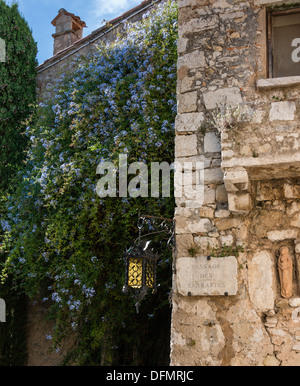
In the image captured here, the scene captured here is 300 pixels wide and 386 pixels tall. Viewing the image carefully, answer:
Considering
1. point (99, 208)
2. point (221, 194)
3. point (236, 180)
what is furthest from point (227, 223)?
point (99, 208)

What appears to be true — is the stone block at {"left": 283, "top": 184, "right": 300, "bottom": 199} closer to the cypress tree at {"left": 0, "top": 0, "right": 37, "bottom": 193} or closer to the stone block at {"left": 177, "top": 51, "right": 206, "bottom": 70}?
the stone block at {"left": 177, "top": 51, "right": 206, "bottom": 70}

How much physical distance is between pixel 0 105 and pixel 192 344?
622 centimetres

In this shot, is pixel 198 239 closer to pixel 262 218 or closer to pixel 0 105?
pixel 262 218

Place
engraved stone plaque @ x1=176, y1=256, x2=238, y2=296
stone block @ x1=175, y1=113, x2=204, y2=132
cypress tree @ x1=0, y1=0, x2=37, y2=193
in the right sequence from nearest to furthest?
1. engraved stone plaque @ x1=176, y1=256, x2=238, y2=296
2. stone block @ x1=175, y1=113, x2=204, y2=132
3. cypress tree @ x1=0, y1=0, x2=37, y2=193

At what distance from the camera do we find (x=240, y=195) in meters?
4.08

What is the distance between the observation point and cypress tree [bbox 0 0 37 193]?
28.0 feet

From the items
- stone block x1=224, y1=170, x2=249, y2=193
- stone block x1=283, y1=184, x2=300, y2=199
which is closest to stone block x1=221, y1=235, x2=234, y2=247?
stone block x1=224, y1=170, x2=249, y2=193

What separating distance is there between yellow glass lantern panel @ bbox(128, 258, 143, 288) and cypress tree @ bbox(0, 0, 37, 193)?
4.28 meters

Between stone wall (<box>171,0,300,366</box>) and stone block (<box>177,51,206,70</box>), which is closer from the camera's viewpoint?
stone wall (<box>171,0,300,366</box>)

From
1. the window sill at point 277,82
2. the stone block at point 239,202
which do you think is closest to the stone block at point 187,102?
the window sill at point 277,82

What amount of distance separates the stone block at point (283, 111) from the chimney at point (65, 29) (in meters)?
7.28

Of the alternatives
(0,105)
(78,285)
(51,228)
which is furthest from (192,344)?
(0,105)

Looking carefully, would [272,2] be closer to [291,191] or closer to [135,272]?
[291,191]

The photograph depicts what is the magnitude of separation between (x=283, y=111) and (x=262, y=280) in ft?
4.59
